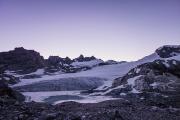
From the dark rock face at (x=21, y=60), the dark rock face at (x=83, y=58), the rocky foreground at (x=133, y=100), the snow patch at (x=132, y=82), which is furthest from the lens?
the dark rock face at (x=83, y=58)

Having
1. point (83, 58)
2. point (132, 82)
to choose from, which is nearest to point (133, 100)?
point (132, 82)

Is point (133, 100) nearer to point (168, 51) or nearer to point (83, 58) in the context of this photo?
point (168, 51)

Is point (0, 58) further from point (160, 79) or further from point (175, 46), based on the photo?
point (160, 79)

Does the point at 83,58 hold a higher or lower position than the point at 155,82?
higher

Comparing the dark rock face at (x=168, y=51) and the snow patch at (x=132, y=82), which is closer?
the snow patch at (x=132, y=82)

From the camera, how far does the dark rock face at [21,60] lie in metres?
130

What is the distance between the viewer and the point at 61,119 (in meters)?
15.7

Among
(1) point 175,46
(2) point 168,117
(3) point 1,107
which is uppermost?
(1) point 175,46

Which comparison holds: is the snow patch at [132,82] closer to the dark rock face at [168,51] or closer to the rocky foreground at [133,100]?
the rocky foreground at [133,100]

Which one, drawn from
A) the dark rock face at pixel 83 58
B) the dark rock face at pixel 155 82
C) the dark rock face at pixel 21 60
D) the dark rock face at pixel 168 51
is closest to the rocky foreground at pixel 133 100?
the dark rock face at pixel 155 82

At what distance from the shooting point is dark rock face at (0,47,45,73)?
130000 millimetres

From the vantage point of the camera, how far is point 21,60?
14250 cm

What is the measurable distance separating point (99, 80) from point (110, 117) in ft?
184

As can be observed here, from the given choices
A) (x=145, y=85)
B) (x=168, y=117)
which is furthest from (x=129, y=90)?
(x=168, y=117)
